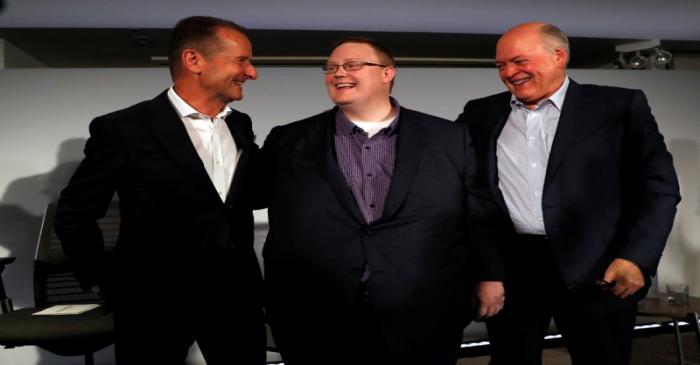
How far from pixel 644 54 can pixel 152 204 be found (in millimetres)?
5101

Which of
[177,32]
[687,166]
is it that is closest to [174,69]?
[177,32]

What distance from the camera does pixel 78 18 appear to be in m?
4.53

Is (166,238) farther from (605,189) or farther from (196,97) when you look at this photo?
(605,189)

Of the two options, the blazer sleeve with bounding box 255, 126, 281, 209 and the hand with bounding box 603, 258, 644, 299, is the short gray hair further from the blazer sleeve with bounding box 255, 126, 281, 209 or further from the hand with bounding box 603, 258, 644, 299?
the blazer sleeve with bounding box 255, 126, 281, 209

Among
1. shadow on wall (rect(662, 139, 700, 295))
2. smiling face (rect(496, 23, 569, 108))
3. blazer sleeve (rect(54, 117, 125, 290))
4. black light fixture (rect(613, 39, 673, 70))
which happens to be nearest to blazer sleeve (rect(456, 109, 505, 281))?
smiling face (rect(496, 23, 569, 108))

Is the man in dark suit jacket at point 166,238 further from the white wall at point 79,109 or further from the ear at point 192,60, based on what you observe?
the white wall at point 79,109

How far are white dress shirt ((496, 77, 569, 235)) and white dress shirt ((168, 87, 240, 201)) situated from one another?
94 cm

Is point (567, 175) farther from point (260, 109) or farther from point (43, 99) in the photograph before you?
point (43, 99)

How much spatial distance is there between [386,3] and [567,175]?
317 centimetres

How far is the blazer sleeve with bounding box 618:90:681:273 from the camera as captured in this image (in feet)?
6.27

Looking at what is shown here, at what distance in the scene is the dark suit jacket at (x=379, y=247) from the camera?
1740 millimetres

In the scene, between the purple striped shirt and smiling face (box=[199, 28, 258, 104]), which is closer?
the purple striped shirt

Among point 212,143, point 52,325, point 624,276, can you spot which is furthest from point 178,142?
point 624,276

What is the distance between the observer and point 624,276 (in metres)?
1.88
